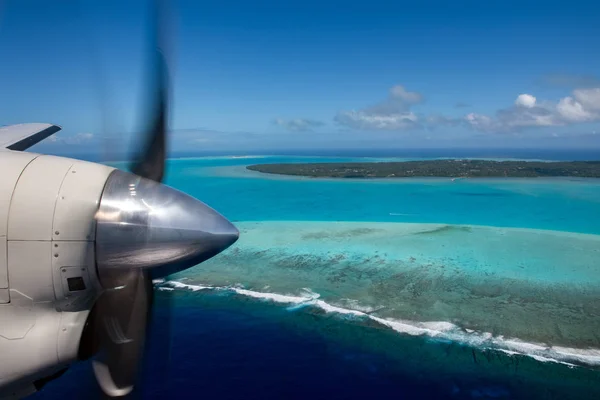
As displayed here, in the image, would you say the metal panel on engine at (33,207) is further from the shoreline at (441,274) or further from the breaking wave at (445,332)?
the shoreline at (441,274)

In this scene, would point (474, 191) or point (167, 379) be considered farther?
point (474, 191)

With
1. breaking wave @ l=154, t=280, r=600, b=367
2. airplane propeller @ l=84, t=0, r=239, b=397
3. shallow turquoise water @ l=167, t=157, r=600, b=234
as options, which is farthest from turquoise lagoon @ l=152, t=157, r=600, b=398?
airplane propeller @ l=84, t=0, r=239, b=397

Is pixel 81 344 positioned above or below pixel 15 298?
below

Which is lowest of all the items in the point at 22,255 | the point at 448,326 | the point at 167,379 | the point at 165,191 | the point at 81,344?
the point at 167,379

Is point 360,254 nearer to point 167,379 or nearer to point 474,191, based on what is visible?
point 167,379

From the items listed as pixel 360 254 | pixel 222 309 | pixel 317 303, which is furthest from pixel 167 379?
pixel 360 254

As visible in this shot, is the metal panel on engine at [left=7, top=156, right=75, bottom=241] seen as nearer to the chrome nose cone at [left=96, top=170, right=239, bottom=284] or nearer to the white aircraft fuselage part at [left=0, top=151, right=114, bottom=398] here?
the white aircraft fuselage part at [left=0, top=151, right=114, bottom=398]
